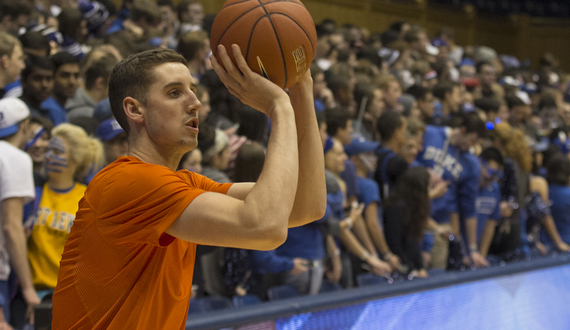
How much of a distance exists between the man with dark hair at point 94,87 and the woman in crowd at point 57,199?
2.96 ft

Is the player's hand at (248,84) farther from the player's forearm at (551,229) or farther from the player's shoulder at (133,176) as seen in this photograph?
the player's forearm at (551,229)

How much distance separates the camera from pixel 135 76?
1.57 m

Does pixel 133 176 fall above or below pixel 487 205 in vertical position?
above

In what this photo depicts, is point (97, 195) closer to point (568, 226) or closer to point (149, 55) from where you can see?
point (149, 55)

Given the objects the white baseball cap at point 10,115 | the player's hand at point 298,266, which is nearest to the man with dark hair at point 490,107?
the player's hand at point 298,266

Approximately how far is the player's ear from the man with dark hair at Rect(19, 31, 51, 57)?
123 inches

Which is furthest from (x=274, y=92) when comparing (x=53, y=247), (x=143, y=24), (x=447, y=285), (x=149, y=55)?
(x=143, y=24)

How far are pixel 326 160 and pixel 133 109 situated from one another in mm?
2940

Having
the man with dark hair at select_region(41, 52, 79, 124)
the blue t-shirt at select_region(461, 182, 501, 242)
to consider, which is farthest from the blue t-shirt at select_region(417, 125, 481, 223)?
the man with dark hair at select_region(41, 52, 79, 124)

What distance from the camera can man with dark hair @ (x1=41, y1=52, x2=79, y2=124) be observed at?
4.21 metres

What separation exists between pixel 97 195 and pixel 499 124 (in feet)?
19.5

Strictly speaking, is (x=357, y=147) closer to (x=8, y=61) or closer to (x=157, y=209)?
(x=8, y=61)

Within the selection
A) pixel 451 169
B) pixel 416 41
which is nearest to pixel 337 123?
pixel 451 169

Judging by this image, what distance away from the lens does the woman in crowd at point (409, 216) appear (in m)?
4.91
